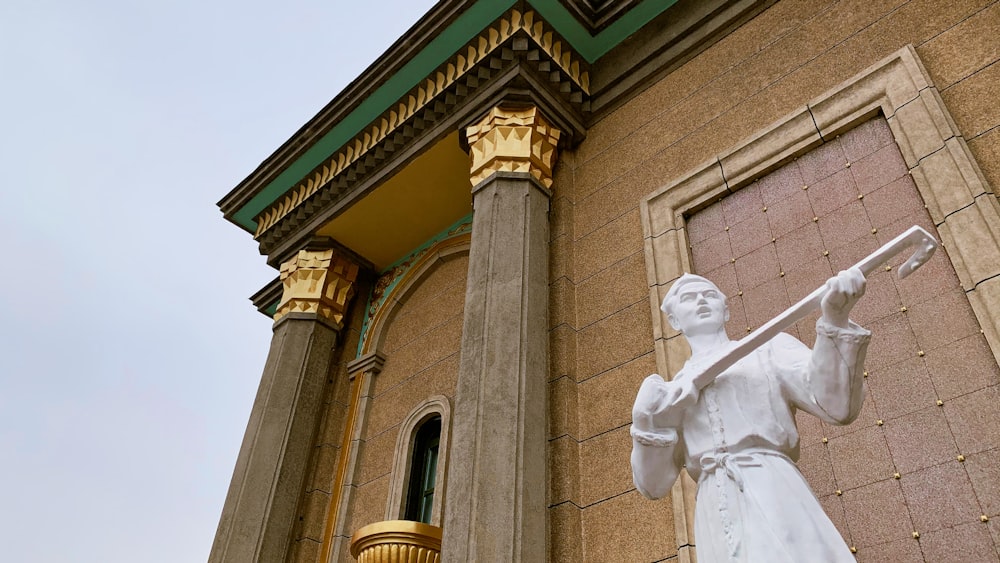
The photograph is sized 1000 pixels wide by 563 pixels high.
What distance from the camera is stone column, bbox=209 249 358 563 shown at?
724 centimetres

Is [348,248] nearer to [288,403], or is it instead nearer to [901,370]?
[288,403]

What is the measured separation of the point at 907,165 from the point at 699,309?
2.67 metres

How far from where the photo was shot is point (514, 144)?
23.1 ft

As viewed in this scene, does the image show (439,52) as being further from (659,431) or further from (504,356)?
(659,431)

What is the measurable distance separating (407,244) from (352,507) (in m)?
3.35

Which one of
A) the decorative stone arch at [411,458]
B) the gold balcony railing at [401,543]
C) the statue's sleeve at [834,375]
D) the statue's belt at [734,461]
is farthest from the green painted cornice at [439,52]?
the statue's belt at [734,461]

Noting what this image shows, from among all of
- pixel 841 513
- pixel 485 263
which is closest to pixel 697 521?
pixel 841 513

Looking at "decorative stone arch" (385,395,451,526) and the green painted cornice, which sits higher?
the green painted cornice

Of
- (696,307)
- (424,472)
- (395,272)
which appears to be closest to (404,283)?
(395,272)

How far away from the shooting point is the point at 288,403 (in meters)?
8.20

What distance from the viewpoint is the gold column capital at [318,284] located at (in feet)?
29.9

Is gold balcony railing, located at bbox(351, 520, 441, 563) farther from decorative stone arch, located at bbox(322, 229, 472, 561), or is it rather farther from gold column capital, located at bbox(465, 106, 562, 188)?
gold column capital, located at bbox(465, 106, 562, 188)

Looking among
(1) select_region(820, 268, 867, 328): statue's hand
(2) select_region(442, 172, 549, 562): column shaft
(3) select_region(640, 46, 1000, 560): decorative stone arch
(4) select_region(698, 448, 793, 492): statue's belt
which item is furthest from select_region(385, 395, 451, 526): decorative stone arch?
(1) select_region(820, 268, 867, 328): statue's hand

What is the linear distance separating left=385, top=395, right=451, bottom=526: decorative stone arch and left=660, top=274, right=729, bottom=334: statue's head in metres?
4.37
